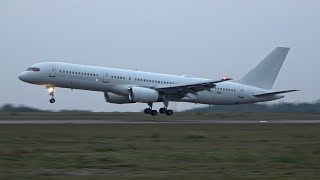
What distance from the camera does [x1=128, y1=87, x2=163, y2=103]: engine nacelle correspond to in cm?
5253

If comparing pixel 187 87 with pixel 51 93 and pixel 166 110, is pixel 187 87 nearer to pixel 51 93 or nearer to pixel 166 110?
pixel 166 110

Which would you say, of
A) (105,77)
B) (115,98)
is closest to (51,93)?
(105,77)

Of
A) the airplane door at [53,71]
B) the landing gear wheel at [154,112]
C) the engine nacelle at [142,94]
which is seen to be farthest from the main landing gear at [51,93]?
the landing gear wheel at [154,112]

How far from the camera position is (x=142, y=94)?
52656 mm

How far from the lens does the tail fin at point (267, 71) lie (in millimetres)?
60656

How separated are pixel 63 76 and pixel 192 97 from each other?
39.2 feet

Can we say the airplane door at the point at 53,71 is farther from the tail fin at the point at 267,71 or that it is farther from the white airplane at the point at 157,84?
the tail fin at the point at 267,71

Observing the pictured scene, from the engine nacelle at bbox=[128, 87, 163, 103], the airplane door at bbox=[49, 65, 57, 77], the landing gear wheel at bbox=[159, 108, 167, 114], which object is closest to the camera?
the airplane door at bbox=[49, 65, 57, 77]

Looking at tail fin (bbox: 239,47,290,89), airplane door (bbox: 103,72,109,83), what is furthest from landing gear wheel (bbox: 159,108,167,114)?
tail fin (bbox: 239,47,290,89)
